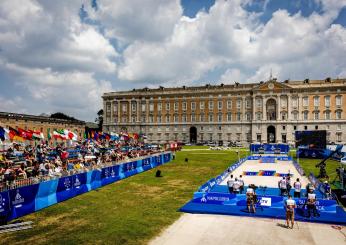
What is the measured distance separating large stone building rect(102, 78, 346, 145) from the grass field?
229ft

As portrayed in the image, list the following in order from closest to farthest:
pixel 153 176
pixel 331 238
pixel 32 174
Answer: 1. pixel 331 238
2. pixel 32 174
3. pixel 153 176

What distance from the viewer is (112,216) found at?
16.6 m

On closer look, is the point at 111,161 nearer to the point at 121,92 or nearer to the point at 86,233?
the point at 86,233

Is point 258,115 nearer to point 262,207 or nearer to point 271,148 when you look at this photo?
point 271,148

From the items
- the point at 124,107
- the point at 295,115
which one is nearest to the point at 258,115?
the point at 295,115

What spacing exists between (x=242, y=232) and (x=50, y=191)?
484 inches

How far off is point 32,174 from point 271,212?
18023mm

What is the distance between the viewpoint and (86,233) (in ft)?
45.3

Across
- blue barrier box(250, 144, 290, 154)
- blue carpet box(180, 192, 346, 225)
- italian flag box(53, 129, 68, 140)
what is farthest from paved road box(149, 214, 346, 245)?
blue barrier box(250, 144, 290, 154)

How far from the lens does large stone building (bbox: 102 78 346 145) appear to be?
282ft

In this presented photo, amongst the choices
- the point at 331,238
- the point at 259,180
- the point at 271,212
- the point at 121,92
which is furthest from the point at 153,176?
the point at 121,92

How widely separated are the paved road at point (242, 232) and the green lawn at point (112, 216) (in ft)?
2.94

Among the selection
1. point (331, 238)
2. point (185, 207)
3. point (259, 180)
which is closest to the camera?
point (331, 238)

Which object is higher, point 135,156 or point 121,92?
point 121,92
